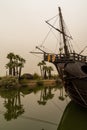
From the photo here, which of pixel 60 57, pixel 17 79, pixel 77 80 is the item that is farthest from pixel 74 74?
pixel 17 79

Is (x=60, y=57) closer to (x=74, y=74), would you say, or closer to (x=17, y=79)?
(x=74, y=74)

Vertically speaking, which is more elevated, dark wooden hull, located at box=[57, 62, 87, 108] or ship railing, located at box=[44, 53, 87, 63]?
ship railing, located at box=[44, 53, 87, 63]

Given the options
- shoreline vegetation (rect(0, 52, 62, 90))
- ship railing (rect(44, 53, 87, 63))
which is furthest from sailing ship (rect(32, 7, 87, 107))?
shoreline vegetation (rect(0, 52, 62, 90))

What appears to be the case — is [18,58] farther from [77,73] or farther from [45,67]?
[77,73]

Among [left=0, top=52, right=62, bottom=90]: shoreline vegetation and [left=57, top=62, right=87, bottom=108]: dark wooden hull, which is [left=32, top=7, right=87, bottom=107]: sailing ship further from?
[left=0, top=52, right=62, bottom=90]: shoreline vegetation

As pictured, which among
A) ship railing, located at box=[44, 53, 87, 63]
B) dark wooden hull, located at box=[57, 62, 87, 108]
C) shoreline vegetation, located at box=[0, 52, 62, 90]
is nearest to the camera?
dark wooden hull, located at box=[57, 62, 87, 108]

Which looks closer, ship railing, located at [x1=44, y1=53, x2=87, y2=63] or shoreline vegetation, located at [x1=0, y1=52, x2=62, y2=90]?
ship railing, located at [x1=44, y1=53, x2=87, y2=63]

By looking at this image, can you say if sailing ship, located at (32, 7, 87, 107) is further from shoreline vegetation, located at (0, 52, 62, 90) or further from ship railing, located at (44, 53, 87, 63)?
shoreline vegetation, located at (0, 52, 62, 90)

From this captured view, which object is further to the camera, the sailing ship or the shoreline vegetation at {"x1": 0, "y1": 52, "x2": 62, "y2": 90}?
the shoreline vegetation at {"x1": 0, "y1": 52, "x2": 62, "y2": 90}

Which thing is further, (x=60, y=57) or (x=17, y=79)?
(x=17, y=79)

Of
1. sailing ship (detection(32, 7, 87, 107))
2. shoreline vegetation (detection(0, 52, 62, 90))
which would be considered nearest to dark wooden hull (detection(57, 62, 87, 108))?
sailing ship (detection(32, 7, 87, 107))

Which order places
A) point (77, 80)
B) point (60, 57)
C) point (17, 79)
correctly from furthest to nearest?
point (17, 79) → point (60, 57) → point (77, 80)

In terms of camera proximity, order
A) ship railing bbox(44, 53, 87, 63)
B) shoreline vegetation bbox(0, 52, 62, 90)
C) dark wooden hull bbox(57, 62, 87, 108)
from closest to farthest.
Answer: dark wooden hull bbox(57, 62, 87, 108) → ship railing bbox(44, 53, 87, 63) → shoreline vegetation bbox(0, 52, 62, 90)

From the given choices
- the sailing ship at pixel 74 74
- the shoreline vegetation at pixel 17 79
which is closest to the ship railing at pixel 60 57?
the sailing ship at pixel 74 74
